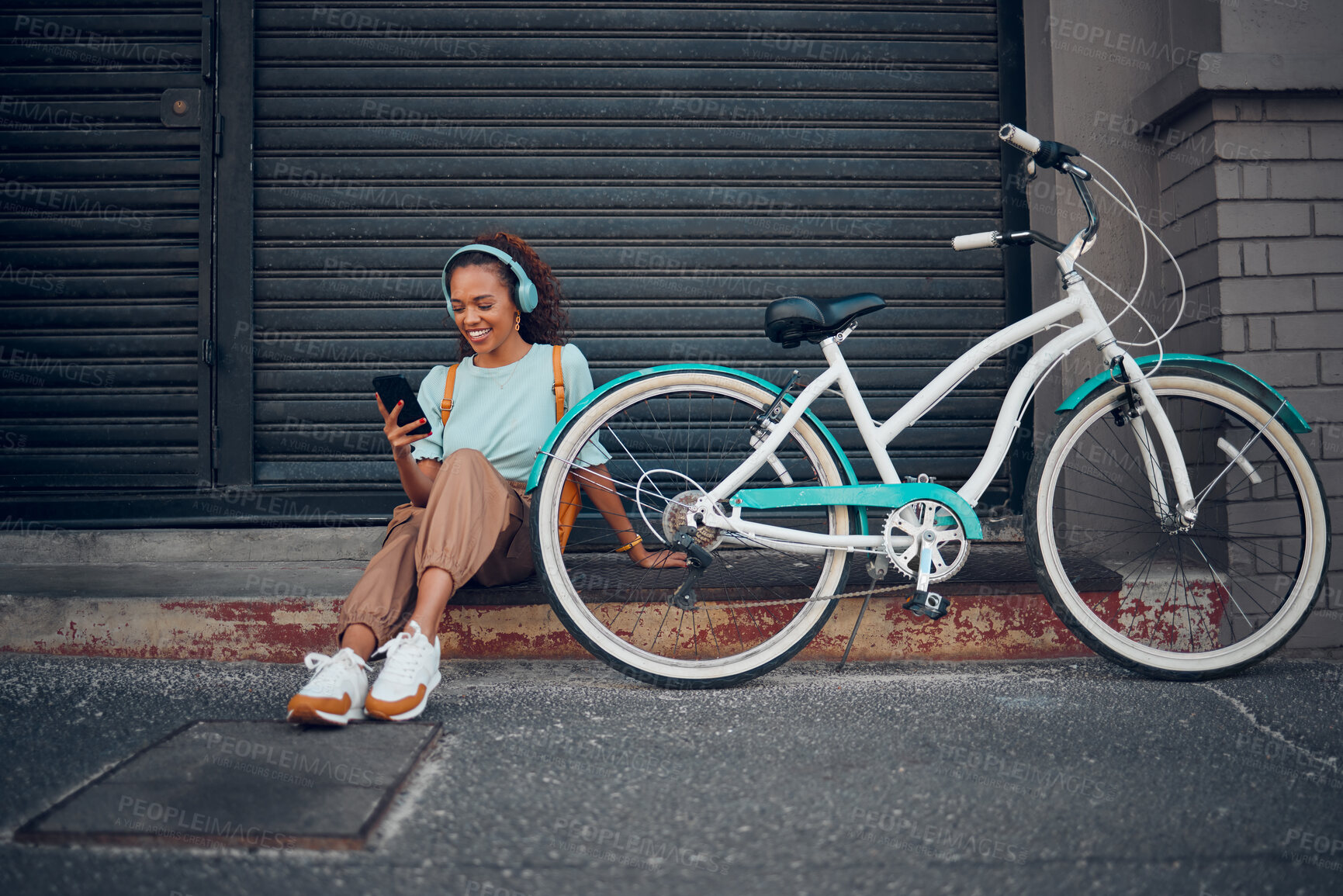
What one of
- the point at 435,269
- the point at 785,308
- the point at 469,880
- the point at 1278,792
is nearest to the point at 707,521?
the point at 785,308

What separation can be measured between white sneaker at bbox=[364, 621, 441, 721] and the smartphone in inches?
23.5

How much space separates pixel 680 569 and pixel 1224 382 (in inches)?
74.9

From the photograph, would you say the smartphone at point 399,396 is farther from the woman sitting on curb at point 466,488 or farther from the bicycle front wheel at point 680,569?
the bicycle front wheel at point 680,569

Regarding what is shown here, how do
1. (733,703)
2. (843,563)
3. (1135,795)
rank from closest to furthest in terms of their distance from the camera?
(1135,795) < (733,703) < (843,563)

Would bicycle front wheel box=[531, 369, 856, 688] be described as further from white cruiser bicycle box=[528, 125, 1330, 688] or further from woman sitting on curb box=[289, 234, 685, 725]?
woman sitting on curb box=[289, 234, 685, 725]

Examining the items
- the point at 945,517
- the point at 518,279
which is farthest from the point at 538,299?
the point at 945,517

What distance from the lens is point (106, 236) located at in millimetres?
3910

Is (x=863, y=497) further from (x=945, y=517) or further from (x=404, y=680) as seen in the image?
(x=404, y=680)

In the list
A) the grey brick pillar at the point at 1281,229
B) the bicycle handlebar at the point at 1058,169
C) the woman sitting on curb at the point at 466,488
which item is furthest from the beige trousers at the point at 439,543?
the grey brick pillar at the point at 1281,229

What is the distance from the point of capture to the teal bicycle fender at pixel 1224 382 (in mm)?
2754

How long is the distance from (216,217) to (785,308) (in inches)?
A: 110

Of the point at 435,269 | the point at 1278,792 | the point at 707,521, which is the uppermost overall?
the point at 435,269

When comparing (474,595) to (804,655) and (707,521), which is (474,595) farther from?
(804,655)

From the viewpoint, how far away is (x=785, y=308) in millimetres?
2666
